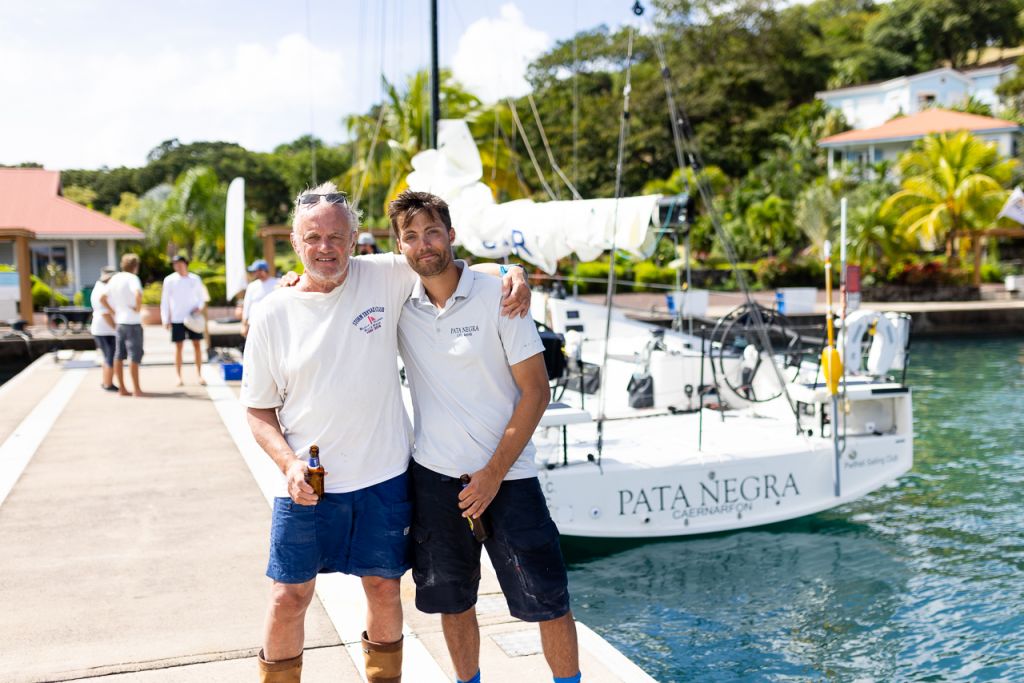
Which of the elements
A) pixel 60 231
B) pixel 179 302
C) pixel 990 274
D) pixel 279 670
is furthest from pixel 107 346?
pixel 990 274

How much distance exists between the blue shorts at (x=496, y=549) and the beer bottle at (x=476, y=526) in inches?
1.5

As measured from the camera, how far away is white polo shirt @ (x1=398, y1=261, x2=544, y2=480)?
3088 millimetres

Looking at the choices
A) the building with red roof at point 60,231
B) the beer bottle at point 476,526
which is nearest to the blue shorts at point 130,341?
the beer bottle at point 476,526

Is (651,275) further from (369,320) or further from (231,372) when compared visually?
(369,320)

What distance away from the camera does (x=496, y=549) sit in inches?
126

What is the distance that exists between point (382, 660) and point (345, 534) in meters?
0.50

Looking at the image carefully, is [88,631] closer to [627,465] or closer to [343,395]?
[343,395]

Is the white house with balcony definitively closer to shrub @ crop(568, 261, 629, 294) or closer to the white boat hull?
shrub @ crop(568, 261, 629, 294)

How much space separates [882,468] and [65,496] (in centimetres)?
680

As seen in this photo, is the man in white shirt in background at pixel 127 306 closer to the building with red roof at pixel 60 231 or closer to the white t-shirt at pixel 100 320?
the white t-shirt at pixel 100 320

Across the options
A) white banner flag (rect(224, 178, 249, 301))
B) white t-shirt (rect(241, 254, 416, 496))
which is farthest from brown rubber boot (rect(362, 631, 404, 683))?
white banner flag (rect(224, 178, 249, 301))

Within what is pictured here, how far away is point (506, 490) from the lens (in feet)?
10.4

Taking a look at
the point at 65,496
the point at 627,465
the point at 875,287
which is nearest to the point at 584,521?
the point at 627,465

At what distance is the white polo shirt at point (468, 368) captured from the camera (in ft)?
10.1
